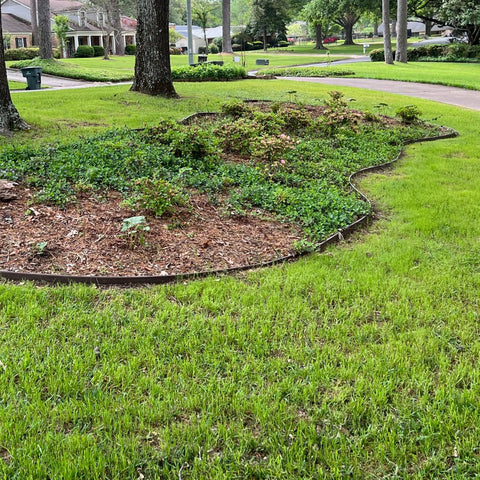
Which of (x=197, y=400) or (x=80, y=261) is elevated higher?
(x=80, y=261)

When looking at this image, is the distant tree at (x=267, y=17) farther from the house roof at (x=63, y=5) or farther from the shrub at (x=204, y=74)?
A: the shrub at (x=204, y=74)

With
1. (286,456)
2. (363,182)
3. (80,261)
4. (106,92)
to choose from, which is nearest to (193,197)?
(80,261)

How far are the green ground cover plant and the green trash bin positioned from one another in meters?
9.75

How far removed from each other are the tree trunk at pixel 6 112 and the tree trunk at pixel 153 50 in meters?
4.52

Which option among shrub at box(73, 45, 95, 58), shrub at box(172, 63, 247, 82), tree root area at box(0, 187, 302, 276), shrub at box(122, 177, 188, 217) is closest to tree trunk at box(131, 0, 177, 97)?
shrub at box(172, 63, 247, 82)

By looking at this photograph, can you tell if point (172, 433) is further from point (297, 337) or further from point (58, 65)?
point (58, 65)

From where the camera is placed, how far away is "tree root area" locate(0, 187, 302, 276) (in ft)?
12.6

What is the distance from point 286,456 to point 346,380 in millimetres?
643

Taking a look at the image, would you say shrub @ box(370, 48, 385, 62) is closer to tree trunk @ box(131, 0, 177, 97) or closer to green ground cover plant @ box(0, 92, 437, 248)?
tree trunk @ box(131, 0, 177, 97)

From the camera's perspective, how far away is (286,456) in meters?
2.11

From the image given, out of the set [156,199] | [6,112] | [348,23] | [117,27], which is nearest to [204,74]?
[6,112]

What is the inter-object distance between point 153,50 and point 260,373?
35.3 feet

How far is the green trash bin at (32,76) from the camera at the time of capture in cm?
1574

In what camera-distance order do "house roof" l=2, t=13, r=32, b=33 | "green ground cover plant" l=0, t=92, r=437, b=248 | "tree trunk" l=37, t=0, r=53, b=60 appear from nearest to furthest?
"green ground cover plant" l=0, t=92, r=437, b=248, "tree trunk" l=37, t=0, r=53, b=60, "house roof" l=2, t=13, r=32, b=33
